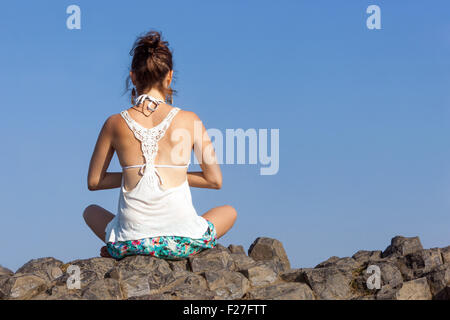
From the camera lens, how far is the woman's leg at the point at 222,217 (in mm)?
6730

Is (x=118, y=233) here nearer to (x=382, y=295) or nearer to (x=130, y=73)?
(x=130, y=73)

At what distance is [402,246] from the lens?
7945 millimetres

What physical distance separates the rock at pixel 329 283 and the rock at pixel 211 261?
2.78 ft

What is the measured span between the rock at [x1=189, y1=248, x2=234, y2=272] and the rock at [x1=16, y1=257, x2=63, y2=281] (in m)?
1.64

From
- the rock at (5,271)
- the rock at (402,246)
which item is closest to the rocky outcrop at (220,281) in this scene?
the rock at (5,271)

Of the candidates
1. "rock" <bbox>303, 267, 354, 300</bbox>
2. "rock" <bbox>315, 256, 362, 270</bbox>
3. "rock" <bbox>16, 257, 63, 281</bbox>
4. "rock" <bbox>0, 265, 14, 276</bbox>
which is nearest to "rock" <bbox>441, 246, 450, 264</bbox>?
"rock" <bbox>315, 256, 362, 270</bbox>

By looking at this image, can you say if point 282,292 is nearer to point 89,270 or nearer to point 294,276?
point 294,276

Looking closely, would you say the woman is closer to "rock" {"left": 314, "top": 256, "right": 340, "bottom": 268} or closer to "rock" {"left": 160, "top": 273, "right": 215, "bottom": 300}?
"rock" {"left": 160, "top": 273, "right": 215, "bottom": 300}

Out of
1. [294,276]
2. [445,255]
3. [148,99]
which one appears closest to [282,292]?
[294,276]

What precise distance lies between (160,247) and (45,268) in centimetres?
164

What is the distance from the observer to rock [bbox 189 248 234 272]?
6.24 m

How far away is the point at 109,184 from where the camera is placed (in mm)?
6547

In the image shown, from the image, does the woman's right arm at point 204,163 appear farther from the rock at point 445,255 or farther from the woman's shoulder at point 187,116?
the rock at point 445,255
